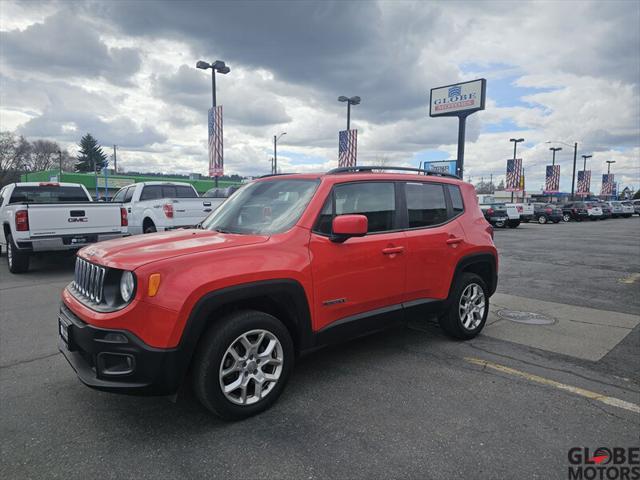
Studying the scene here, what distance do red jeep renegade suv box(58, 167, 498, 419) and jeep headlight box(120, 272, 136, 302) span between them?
0.4 inches

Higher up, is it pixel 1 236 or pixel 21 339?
→ pixel 1 236

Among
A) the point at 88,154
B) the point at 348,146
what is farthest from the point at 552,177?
the point at 88,154

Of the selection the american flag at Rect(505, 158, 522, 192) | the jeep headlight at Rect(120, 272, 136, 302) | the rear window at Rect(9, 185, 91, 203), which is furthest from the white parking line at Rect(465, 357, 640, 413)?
the american flag at Rect(505, 158, 522, 192)

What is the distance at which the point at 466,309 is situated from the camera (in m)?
4.88

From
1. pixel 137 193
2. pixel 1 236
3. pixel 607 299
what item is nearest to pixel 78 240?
pixel 1 236

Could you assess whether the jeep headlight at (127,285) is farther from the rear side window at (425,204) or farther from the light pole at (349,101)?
the light pole at (349,101)

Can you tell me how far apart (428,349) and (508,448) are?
1.80m

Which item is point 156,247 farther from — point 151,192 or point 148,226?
point 151,192

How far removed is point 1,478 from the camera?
2.52 meters

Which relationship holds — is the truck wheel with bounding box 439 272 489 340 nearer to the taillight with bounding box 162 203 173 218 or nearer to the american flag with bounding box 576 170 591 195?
the taillight with bounding box 162 203 173 218

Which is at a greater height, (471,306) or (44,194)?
Answer: (44,194)

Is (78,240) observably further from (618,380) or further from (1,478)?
(618,380)

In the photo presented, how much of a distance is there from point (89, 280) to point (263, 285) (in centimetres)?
134

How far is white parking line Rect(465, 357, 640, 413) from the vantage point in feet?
11.2
